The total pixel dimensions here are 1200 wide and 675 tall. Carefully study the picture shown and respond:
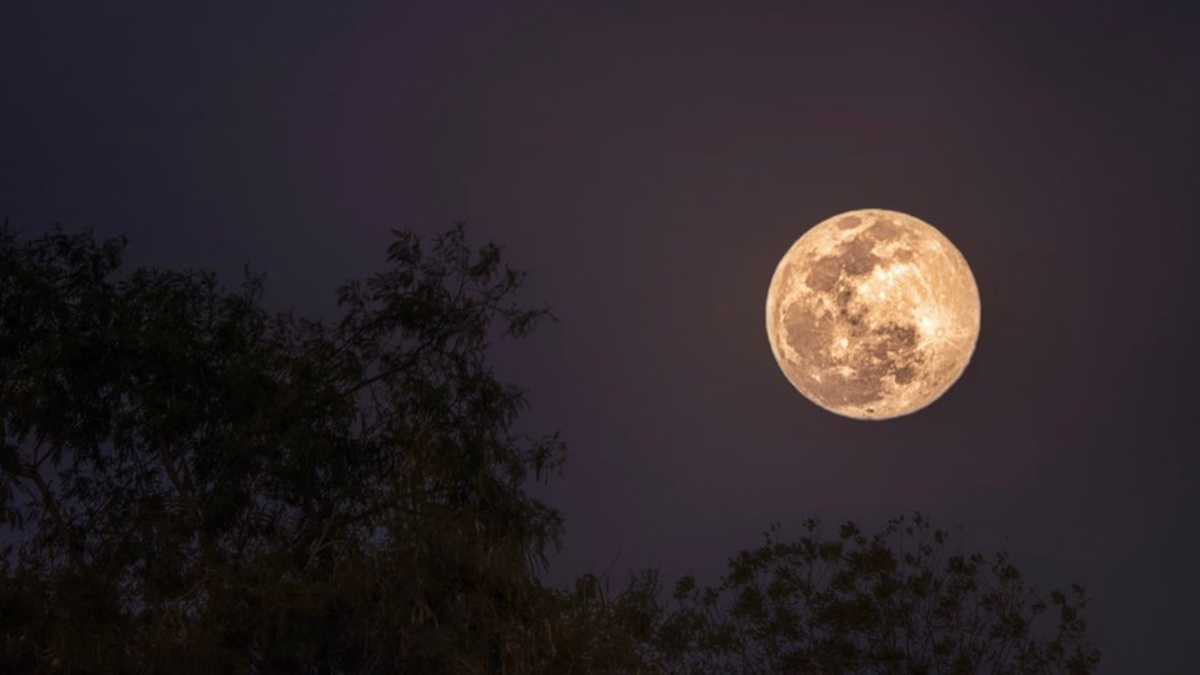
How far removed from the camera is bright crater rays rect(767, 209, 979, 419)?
16.3m

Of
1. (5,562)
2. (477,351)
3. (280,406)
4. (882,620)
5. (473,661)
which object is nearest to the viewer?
(473,661)

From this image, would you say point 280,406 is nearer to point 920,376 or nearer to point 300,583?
point 300,583

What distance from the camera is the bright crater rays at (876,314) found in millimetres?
16344

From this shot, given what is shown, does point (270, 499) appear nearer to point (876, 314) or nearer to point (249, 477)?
point (249, 477)

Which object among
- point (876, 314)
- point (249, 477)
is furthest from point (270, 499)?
point (876, 314)

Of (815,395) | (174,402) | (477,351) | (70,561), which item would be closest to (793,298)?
(815,395)

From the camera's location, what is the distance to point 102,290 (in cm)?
1485

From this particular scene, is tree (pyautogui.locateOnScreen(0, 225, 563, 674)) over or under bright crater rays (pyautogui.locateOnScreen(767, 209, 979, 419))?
under

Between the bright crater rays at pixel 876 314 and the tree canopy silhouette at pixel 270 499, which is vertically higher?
the bright crater rays at pixel 876 314

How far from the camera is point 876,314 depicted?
1628cm

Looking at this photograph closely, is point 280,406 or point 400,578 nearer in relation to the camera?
point 400,578

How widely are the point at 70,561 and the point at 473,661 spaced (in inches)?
197

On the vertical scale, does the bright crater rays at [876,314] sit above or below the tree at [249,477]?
above

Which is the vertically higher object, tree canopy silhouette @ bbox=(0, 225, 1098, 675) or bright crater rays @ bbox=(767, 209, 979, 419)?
bright crater rays @ bbox=(767, 209, 979, 419)
